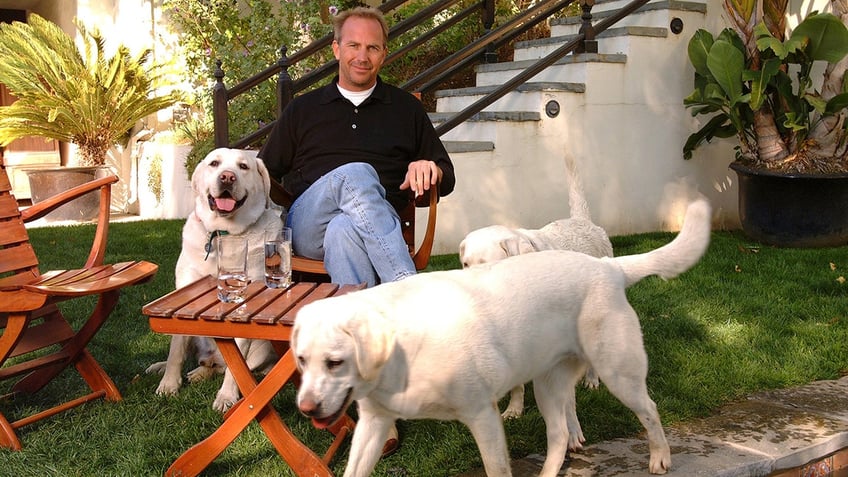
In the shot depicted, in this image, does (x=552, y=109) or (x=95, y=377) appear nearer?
(x=95, y=377)

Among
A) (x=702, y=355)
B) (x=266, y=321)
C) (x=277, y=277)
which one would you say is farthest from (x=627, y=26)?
(x=266, y=321)

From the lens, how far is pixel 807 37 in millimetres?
7164

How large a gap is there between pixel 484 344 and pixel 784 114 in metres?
6.03

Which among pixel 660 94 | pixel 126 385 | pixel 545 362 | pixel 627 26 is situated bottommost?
pixel 126 385

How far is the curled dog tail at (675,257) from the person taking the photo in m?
2.95

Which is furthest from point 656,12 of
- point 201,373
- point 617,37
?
point 201,373

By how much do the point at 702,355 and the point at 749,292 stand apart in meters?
1.56

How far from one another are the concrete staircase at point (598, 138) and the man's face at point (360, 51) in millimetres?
2804

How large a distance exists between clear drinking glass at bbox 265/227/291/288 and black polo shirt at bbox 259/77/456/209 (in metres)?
1.07

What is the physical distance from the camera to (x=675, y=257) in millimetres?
2957

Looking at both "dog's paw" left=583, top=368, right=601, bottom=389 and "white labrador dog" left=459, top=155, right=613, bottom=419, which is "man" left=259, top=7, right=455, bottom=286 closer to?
"white labrador dog" left=459, top=155, right=613, bottom=419

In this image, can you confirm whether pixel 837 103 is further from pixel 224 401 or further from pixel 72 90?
pixel 72 90

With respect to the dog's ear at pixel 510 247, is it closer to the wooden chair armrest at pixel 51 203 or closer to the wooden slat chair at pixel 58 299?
the wooden slat chair at pixel 58 299

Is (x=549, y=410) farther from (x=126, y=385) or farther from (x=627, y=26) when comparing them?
(x=627, y=26)
